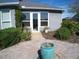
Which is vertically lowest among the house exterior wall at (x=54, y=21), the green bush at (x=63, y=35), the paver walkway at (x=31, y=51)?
the paver walkway at (x=31, y=51)

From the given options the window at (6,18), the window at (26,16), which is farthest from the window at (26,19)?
the window at (6,18)

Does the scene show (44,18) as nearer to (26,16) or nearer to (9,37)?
(26,16)

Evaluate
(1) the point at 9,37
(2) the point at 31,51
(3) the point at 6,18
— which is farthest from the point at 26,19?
(2) the point at 31,51

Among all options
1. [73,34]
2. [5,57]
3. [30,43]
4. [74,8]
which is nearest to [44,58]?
[5,57]

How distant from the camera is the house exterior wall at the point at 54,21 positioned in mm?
25631

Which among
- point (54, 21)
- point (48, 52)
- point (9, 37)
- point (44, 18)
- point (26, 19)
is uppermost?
point (44, 18)

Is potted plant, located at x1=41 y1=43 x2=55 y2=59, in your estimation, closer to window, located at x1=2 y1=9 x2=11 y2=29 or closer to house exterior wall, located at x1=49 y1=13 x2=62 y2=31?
window, located at x1=2 y1=9 x2=11 y2=29

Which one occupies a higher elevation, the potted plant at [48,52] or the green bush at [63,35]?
the green bush at [63,35]

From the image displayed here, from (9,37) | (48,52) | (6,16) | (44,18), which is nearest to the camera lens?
(48,52)

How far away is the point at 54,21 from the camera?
26062mm

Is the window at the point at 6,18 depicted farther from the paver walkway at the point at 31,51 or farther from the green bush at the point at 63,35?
the paver walkway at the point at 31,51

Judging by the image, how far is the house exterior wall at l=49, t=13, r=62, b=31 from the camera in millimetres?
25631

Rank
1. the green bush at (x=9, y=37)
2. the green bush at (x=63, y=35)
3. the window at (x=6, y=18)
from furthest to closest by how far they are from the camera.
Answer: the window at (x=6, y=18)
the green bush at (x=63, y=35)
the green bush at (x=9, y=37)

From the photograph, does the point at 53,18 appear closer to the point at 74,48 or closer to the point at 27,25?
the point at 27,25
